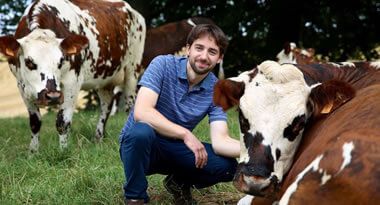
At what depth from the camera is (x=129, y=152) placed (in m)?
4.15

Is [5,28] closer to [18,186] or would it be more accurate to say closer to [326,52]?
[326,52]

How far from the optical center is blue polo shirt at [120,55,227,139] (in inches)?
173

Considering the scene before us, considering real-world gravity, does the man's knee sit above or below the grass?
above

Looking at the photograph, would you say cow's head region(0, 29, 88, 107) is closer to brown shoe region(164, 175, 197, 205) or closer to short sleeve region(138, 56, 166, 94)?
brown shoe region(164, 175, 197, 205)

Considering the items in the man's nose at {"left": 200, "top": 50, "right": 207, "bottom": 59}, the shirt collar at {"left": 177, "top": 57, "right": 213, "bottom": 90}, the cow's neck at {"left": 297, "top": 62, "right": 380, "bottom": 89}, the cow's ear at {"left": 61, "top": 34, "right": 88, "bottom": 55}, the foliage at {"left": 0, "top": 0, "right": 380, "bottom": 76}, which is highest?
the cow's neck at {"left": 297, "top": 62, "right": 380, "bottom": 89}

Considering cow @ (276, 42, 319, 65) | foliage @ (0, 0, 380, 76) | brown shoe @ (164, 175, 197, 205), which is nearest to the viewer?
brown shoe @ (164, 175, 197, 205)

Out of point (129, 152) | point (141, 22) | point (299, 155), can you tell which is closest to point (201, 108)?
point (129, 152)

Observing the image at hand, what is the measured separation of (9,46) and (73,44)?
699mm

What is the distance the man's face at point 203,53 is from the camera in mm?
4270

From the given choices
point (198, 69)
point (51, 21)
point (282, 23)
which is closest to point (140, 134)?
point (198, 69)

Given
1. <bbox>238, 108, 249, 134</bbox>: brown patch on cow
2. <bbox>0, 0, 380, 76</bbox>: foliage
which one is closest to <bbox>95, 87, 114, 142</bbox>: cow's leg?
<bbox>0, 0, 380, 76</bbox>: foliage

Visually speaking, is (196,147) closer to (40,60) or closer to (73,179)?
(73,179)

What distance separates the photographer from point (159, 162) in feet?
14.5

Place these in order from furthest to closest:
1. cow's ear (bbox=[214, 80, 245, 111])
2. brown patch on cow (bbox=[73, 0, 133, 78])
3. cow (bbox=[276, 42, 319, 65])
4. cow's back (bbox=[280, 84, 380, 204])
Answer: cow (bbox=[276, 42, 319, 65]) < brown patch on cow (bbox=[73, 0, 133, 78]) < cow's ear (bbox=[214, 80, 245, 111]) < cow's back (bbox=[280, 84, 380, 204])
